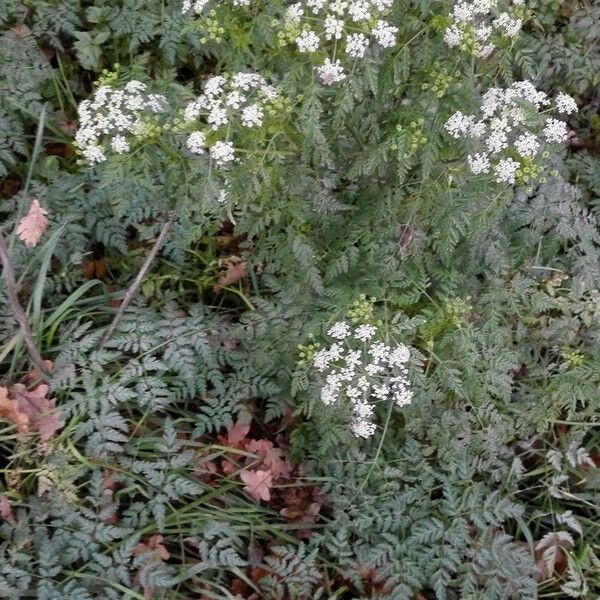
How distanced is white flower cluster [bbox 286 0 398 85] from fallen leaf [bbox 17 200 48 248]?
1396 mm

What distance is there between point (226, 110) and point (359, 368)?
988 millimetres

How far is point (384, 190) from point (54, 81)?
169 centimetres

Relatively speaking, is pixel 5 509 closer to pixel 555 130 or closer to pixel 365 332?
pixel 365 332

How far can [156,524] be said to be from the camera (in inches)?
102

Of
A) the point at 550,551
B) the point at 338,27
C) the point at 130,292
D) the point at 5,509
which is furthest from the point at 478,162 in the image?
the point at 5,509

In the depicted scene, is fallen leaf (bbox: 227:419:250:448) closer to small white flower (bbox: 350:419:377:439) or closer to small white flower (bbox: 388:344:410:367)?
small white flower (bbox: 350:419:377:439)

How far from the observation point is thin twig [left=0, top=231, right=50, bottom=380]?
243 centimetres

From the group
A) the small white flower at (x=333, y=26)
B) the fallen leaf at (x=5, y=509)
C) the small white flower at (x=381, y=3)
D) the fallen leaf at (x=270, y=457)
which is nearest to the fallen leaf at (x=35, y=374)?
the fallen leaf at (x=5, y=509)

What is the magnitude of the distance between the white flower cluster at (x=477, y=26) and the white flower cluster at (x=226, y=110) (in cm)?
58

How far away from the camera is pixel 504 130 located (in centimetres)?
221

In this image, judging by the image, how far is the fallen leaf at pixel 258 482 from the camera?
2.80 meters

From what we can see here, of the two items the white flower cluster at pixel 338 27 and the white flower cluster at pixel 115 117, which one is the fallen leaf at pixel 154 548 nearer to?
the white flower cluster at pixel 115 117

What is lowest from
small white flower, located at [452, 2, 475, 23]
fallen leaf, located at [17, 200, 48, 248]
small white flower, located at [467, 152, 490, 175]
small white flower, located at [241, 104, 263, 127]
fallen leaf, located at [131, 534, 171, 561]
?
fallen leaf, located at [131, 534, 171, 561]

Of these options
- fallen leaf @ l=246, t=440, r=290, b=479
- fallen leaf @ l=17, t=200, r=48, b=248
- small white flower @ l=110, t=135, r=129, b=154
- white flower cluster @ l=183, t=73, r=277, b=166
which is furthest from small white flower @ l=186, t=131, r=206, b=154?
fallen leaf @ l=246, t=440, r=290, b=479
